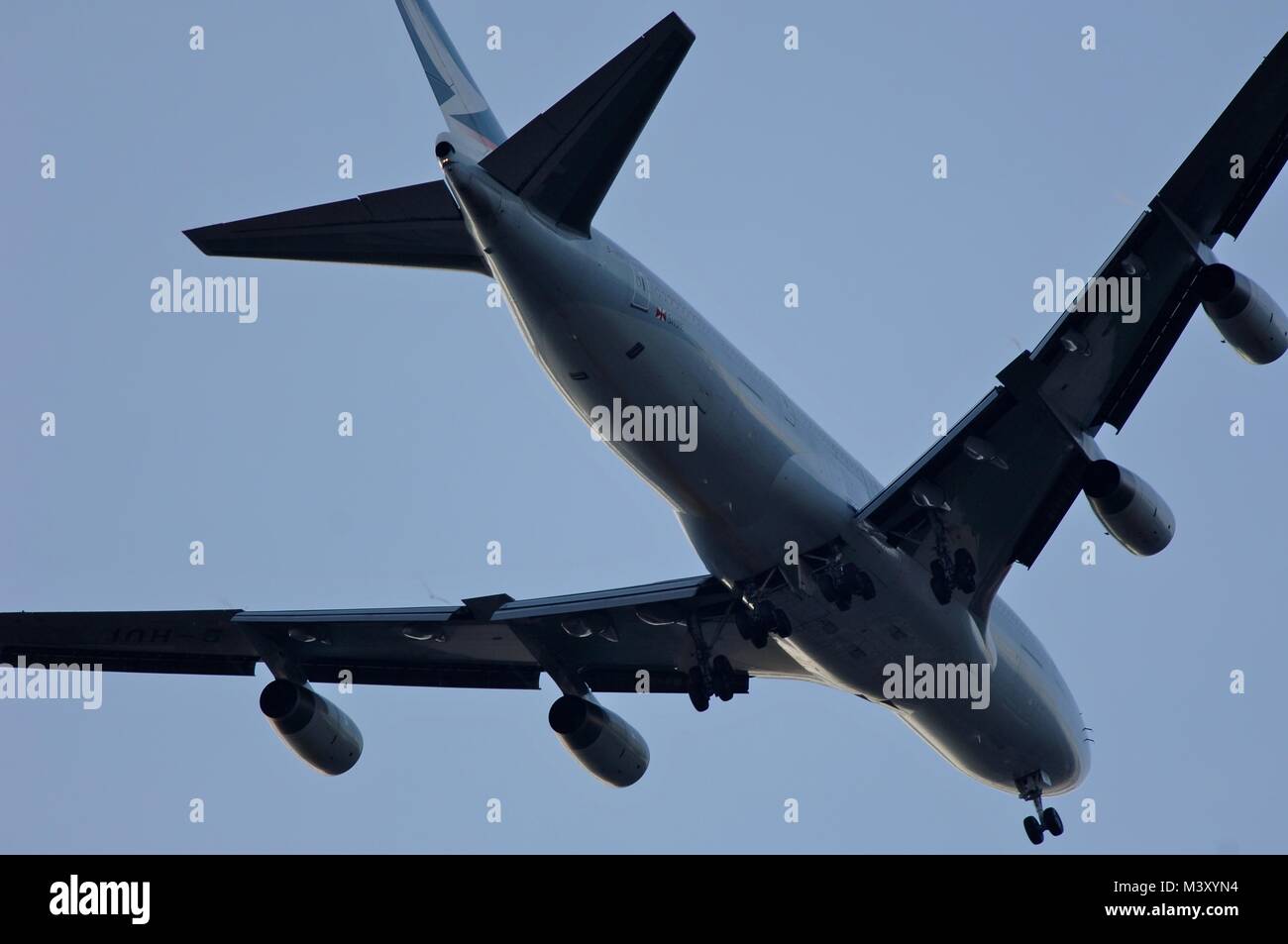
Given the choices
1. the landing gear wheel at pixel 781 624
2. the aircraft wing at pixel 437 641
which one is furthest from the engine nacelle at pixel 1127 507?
the aircraft wing at pixel 437 641

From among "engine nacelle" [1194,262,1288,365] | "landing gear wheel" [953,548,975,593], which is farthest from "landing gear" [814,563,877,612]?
"engine nacelle" [1194,262,1288,365]

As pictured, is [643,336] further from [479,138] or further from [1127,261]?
[1127,261]

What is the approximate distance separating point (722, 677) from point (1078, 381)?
7113mm

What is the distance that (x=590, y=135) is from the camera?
1814cm

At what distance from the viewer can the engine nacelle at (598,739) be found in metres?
25.4

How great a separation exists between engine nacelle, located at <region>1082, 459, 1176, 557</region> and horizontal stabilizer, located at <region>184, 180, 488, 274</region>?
8.80m

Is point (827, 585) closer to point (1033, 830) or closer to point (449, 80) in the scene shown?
point (1033, 830)

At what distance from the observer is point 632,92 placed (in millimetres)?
17703

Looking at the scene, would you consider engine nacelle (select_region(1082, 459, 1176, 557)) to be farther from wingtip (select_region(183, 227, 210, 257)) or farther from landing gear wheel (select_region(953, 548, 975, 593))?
wingtip (select_region(183, 227, 210, 257))

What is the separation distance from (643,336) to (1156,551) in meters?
7.85

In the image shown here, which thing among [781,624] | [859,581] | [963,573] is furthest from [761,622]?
[963,573]

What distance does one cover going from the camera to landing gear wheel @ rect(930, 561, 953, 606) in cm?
2238

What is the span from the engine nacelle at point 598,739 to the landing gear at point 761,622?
414 centimetres

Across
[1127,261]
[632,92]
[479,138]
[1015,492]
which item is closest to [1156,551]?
[1015,492]
